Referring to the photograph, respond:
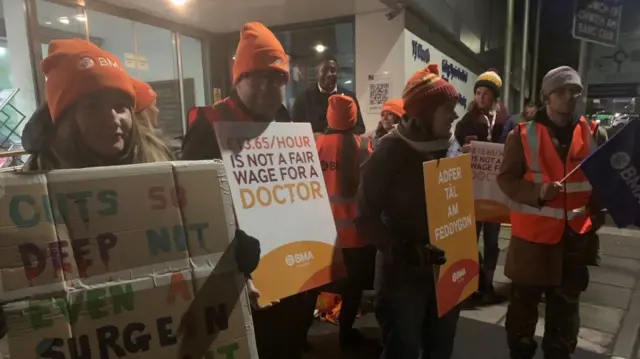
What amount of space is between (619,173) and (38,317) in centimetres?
228

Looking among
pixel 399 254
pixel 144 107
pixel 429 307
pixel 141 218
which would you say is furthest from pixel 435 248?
pixel 144 107

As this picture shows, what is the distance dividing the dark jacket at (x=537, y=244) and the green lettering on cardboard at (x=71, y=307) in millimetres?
2117

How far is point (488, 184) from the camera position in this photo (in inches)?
157

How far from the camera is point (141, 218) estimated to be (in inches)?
41.7

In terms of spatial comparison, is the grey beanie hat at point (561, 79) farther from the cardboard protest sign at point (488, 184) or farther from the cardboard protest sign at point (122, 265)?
the cardboard protest sign at point (122, 265)

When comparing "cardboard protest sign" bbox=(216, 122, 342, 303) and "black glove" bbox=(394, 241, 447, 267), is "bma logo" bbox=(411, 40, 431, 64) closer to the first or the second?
"cardboard protest sign" bbox=(216, 122, 342, 303)

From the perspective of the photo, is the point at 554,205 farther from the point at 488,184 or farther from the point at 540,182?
the point at 488,184

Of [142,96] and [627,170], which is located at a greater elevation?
[142,96]

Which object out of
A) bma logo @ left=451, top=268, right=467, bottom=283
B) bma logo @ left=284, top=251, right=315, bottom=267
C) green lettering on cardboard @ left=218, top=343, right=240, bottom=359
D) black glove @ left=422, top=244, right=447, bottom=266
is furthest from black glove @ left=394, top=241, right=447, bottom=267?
green lettering on cardboard @ left=218, top=343, right=240, bottom=359

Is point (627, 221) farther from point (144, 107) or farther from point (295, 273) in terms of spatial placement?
point (144, 107)

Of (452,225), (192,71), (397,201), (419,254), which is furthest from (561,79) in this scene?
(192,71)

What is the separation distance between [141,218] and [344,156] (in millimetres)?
2047

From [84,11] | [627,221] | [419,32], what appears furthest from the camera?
[419,32]

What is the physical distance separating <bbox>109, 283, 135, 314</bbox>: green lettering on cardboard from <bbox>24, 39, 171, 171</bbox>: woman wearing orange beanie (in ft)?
1.37
